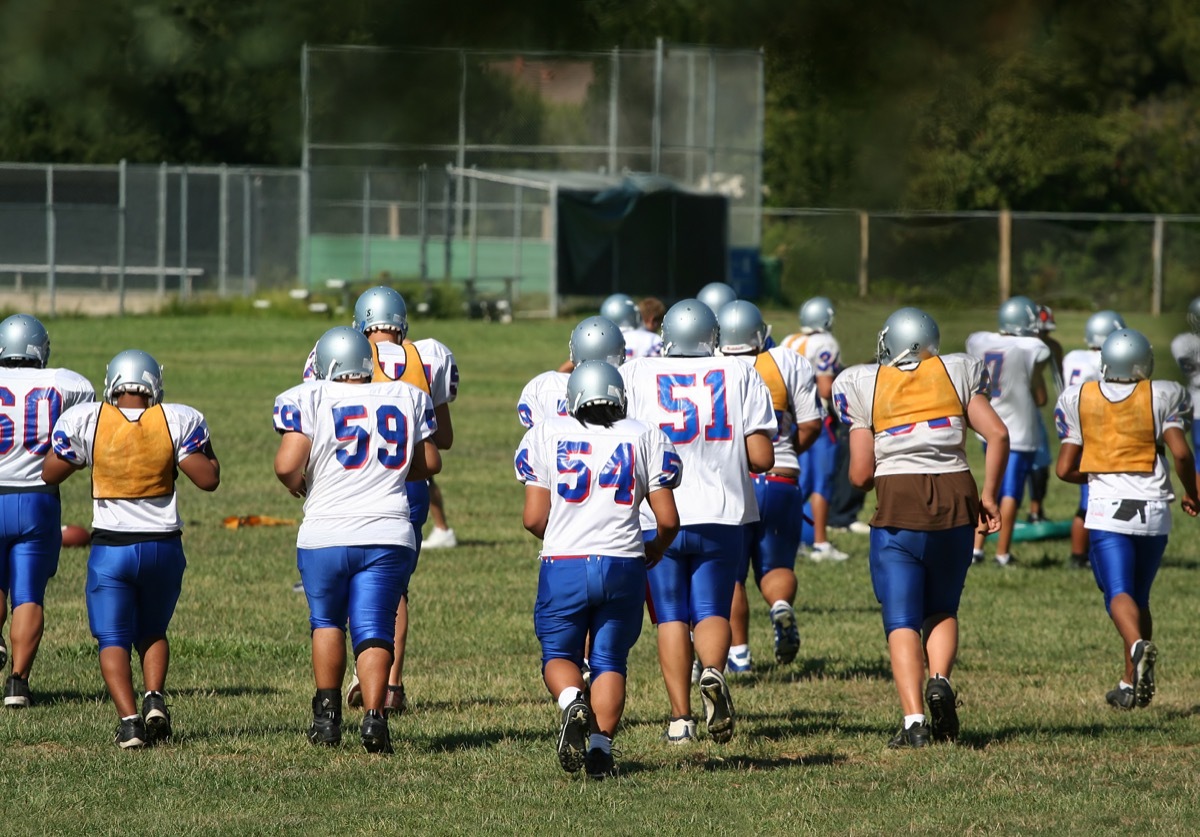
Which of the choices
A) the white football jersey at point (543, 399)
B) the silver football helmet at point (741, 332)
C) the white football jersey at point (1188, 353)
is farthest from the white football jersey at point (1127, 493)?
the white football jersey at point (1188, 353)

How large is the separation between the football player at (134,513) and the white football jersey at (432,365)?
3.43 feet

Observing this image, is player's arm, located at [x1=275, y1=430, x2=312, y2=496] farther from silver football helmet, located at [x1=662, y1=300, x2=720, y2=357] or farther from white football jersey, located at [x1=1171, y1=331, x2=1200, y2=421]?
white football jersey, located at [x1=1171, y1=331, x2=1200, y2=421]

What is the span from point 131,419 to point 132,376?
172mm

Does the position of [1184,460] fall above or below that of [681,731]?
above

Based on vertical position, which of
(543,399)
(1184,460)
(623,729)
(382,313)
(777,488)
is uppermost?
(382,313)

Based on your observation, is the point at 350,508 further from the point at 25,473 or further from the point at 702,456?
the point at 25,473

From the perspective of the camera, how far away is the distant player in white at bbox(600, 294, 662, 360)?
10.9m

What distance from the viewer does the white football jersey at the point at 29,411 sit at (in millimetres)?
7746

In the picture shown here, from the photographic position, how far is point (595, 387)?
643cm

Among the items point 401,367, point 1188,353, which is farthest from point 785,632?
point 1188,353

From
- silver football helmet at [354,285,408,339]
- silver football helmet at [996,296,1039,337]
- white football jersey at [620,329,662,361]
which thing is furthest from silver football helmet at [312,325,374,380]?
white football jersey at [620,329,662,361]

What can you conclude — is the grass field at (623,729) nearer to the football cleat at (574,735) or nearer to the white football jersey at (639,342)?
the football cleat at (574,735)

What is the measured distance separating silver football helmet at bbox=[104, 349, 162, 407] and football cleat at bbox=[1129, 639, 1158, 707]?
4.52 metres

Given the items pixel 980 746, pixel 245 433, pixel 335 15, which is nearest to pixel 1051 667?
pixel 980 746
